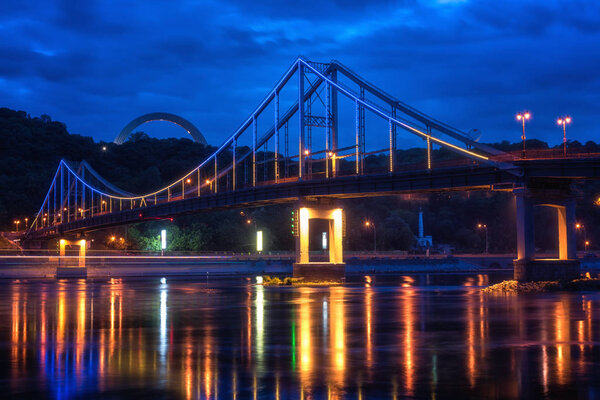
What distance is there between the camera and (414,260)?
426ft

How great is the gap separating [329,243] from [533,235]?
23567 millimetres

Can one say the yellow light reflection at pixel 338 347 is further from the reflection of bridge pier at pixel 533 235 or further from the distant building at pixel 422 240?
the distant building at pixel 422 240

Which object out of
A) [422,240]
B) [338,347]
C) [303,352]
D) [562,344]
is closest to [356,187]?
[562,344]

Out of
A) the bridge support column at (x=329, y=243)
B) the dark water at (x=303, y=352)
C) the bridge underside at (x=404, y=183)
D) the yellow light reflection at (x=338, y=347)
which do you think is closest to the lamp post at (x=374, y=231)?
the bridge underside at (x=404, y=183)

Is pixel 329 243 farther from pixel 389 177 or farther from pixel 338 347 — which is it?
pixel 338 347

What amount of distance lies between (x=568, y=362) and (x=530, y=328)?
7527 millimetres

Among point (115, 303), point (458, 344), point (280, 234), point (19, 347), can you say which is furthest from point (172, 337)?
point (280, 234)

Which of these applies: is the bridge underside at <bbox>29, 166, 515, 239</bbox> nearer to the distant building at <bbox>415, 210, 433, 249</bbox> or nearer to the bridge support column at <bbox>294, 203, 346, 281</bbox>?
the bridge support column at <bbox>294, 203, 346, 281</bbox>

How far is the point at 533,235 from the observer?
54531mm

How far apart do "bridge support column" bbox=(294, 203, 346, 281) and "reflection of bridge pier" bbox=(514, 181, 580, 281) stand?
20.1 m

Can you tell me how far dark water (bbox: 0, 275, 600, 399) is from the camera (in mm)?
14312

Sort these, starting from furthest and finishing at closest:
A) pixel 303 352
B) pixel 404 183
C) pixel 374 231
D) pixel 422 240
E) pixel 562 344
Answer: pixel 422 240 < pixel 374 231 < pixel 404 183 < pixel 562 344 < pixel 303 352

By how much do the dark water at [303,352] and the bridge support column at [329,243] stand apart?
35038 millimetres

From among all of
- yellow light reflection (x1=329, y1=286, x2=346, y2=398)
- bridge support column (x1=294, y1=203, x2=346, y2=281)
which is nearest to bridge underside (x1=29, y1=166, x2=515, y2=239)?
bridge support column (x1=294, y1=203, x2=346, y2=281)
